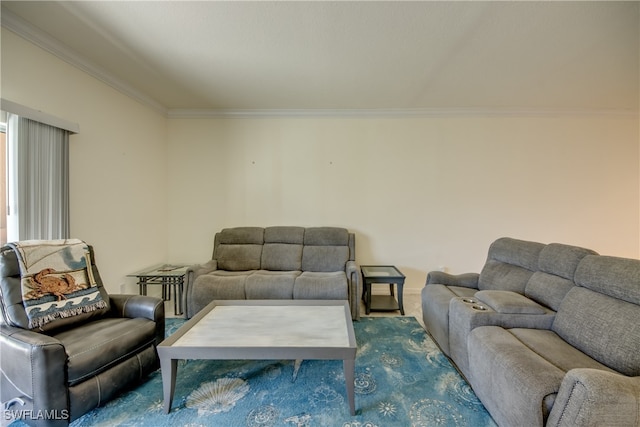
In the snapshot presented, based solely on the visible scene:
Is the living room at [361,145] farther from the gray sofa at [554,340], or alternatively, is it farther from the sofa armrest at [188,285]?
the gray sofa at [554,340]

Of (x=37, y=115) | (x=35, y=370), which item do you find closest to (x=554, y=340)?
(x=35, y=370)

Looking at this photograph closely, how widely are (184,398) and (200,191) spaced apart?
2.85m

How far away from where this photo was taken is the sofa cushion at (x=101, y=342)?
1503mm

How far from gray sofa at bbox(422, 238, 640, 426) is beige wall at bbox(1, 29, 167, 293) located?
3.47 metres

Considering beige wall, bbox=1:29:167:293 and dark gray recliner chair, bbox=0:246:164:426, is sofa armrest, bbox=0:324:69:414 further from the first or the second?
beige wall, bbox=1:29:167:293

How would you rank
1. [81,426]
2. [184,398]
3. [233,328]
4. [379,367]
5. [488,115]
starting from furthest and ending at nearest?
1. [488,115]
2. [379,367]
3. [233,328]
4. [184,398]
5. [81,426]

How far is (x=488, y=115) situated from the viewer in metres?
3.83

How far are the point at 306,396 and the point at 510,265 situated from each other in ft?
6.97

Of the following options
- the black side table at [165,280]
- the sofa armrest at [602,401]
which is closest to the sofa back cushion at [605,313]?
the sofa armrest at [602,401]

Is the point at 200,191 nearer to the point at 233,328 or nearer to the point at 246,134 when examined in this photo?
the point at 246,134

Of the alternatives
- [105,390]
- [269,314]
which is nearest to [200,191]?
[269,314]

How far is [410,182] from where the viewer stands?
154 inches

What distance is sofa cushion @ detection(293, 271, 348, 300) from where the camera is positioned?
9.30 feet

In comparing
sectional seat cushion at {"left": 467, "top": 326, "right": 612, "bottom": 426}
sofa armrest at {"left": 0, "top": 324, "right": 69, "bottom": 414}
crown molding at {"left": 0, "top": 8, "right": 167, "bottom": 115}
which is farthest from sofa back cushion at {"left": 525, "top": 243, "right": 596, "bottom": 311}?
crown molding at {"left": 0, "top": 8, "right": 167, "bottom": 115}
